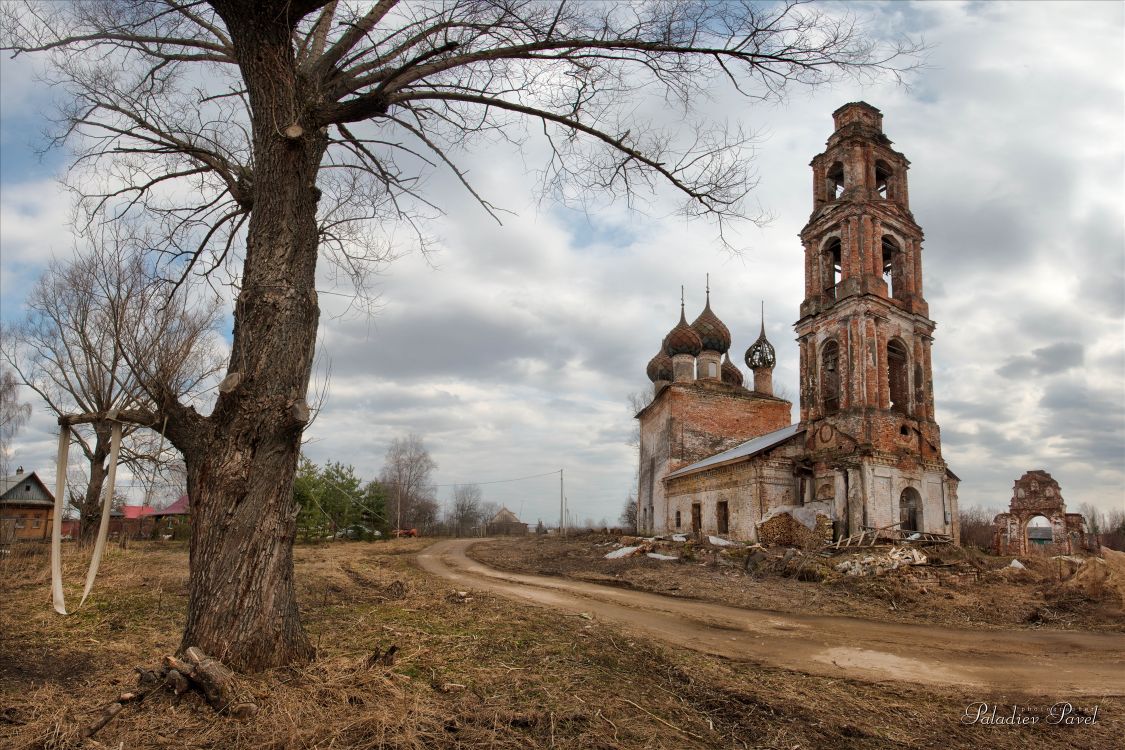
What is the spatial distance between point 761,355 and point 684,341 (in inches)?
190

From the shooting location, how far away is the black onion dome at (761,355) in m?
38.5

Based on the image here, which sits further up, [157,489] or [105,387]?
[105,387]

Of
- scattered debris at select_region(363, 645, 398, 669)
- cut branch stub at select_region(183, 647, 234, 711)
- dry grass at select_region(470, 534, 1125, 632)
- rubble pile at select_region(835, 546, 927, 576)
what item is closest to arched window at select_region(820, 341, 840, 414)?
dry grass at select_region(470, 534, 1125, 632)

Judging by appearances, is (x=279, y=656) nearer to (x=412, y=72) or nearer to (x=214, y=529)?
(x=214, y=529)

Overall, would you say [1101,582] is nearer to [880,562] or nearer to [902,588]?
[902,588]

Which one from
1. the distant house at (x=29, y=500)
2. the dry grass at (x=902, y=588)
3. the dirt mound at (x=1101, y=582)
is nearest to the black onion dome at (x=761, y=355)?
the dry grass at (x=902, y=588)

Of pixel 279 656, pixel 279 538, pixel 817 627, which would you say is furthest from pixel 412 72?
pixel 817 627

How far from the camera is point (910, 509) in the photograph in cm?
2373

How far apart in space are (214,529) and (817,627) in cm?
909

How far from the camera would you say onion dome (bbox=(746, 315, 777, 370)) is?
38.5m

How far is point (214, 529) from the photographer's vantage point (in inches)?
178

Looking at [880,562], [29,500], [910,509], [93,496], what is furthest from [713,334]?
[29,500]

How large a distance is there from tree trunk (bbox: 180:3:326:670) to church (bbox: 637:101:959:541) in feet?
69.9

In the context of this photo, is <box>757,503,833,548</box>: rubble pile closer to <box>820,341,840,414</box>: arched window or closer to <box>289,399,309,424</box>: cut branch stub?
<box>820,341,840,414</box>: arched window
